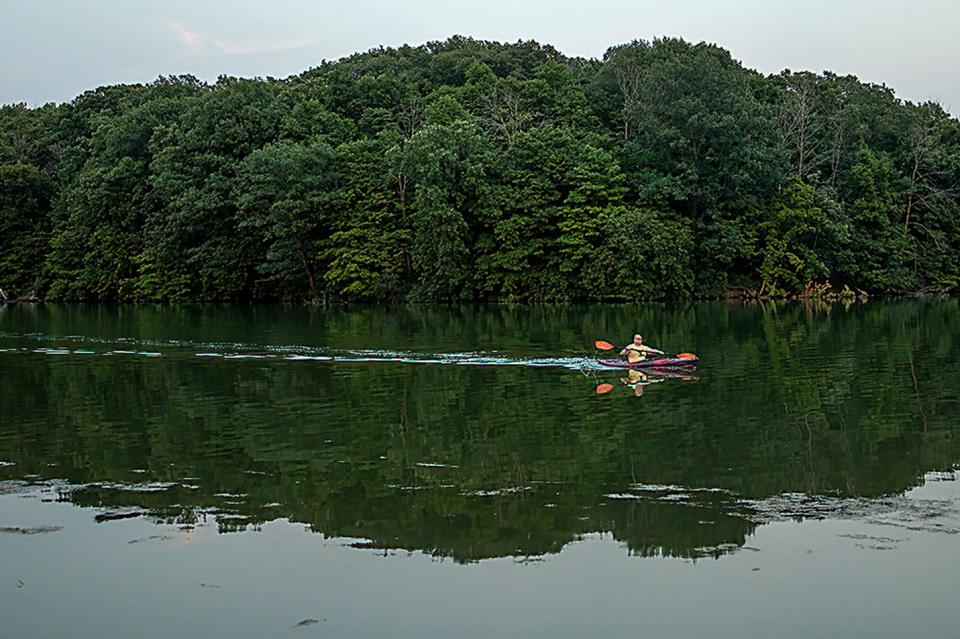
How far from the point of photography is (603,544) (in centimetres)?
988

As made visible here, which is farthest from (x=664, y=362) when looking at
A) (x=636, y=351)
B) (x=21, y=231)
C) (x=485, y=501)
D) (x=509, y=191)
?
(x=21, y=231)

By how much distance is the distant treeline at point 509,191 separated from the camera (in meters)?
57.7

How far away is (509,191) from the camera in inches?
2329

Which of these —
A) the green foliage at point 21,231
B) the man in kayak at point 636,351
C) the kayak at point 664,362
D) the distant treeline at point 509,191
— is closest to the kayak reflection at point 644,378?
the kayak at point 664,362

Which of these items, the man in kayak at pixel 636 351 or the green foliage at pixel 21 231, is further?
the green foliage at pixel 21 231

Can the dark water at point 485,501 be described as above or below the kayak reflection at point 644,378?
below

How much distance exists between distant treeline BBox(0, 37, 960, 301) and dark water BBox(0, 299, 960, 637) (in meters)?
34.4

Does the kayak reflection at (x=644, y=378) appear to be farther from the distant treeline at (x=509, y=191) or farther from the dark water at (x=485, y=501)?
the distant treeline at (x=509, y=191)

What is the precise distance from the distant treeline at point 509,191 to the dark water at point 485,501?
34403 mm

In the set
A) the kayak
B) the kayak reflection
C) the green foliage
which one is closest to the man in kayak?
the kayak reflection

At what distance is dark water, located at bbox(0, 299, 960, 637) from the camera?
27.7ft

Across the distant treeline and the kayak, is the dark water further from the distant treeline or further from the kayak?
the distant treeline

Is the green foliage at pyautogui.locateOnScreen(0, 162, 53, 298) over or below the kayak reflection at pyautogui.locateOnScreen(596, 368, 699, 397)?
over

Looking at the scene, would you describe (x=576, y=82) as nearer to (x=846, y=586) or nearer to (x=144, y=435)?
(x=144, y=435)
